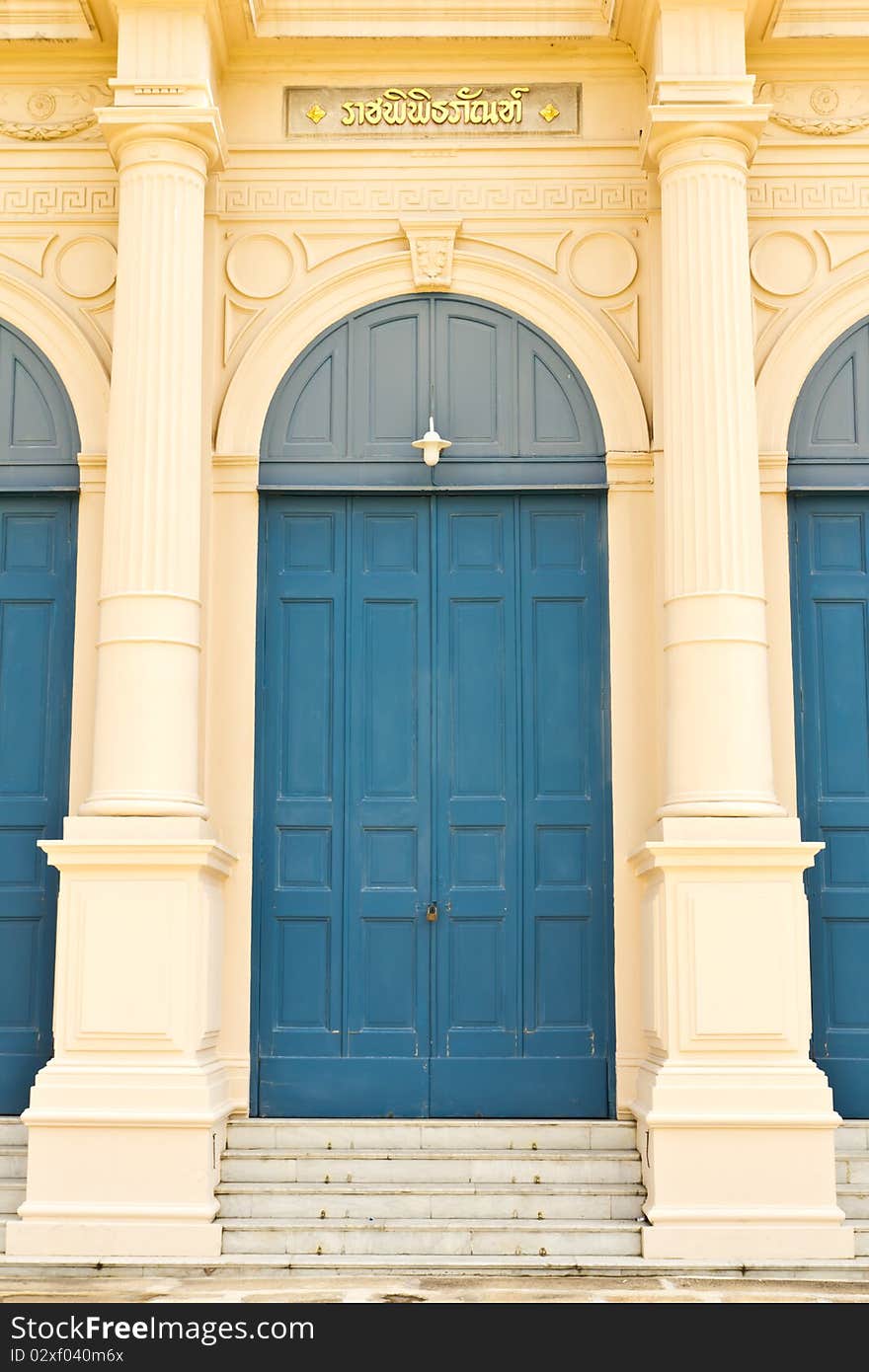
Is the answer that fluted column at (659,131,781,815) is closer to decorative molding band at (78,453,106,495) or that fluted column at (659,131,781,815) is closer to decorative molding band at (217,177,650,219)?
decorative molding band at (217,177,650,219)

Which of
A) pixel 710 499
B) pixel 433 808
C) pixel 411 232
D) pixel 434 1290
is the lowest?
pixel 434 1290

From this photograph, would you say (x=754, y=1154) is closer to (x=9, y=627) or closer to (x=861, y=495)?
(x=861, y=495)

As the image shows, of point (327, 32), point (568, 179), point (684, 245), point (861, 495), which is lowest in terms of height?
point (861, 495)

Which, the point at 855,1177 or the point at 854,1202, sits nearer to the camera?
the point at 854,1202

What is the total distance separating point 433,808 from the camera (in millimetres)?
8836

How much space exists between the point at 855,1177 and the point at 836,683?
8.51 ft

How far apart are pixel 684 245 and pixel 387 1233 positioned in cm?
521

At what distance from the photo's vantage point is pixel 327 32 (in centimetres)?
923

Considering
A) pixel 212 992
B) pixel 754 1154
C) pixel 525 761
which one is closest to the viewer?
pixel 754 1154

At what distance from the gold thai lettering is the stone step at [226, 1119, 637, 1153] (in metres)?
5.59

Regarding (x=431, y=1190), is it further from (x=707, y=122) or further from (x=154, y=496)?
(x=707, y=122)

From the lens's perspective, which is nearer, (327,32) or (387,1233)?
(387,1233)

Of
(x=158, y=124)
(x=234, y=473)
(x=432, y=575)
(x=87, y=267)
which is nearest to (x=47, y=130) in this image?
(x=87, y=267)

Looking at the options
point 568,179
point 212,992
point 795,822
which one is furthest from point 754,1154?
point 568,179
